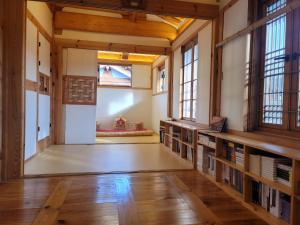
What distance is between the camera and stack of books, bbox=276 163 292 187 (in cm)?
178

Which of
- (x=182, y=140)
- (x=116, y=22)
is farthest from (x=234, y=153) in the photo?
(x=116, y=22)

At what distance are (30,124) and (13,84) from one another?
1.07 m

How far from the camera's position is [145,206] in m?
2.13

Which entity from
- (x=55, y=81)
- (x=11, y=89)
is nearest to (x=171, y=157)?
(x=11, y=89)

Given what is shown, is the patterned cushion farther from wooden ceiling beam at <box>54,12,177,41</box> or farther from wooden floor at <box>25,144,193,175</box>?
wooden ceiling beam at <box>54,12,177,41</box>

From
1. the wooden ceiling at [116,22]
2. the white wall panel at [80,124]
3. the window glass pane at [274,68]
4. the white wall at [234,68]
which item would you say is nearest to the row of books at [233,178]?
the white wall at [234,68]

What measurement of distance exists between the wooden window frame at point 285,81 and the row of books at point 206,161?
712 mm

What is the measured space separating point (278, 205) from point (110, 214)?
1.45 metres

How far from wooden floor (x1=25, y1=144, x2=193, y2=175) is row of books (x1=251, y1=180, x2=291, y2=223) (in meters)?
1.34

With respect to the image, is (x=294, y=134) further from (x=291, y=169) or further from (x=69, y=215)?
(x=69, y=215)

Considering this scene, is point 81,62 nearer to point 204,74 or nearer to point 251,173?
point 204,74

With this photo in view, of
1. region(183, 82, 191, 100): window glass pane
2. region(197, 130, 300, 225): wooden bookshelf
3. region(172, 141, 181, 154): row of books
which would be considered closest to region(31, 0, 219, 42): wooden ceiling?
region(183, 82, 191, 100): window glass pane

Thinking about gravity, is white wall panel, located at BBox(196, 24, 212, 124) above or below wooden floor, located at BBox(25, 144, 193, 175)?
above

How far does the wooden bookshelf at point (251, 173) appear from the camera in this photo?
168cm
